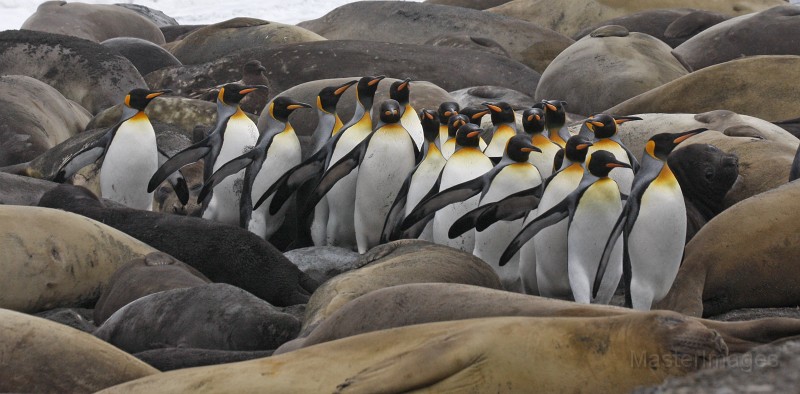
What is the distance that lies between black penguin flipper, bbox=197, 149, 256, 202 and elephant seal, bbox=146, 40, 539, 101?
172 inches

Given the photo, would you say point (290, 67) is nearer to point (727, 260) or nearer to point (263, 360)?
point (727, 260)

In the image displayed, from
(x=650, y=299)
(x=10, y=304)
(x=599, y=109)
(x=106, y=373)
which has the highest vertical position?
(x=106, y=373)

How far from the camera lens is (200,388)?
3027 millimetres

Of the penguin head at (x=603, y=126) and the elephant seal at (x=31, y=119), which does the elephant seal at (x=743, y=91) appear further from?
the elephant seal at (x=31, y=119)

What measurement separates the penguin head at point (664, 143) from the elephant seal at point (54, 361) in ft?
8.97

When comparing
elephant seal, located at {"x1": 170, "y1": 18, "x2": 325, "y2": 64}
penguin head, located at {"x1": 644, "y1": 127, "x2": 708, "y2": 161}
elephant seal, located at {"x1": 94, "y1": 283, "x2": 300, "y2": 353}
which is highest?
penguin head, located at {"x1": 644, "y1": 127, "x2": 708, "y2": 161}

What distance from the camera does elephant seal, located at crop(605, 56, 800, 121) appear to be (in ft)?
29.2

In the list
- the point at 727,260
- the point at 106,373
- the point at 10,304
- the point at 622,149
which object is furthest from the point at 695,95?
the point at 106,373

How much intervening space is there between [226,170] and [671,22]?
8.50 meters

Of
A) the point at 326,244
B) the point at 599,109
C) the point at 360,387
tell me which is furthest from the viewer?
the point at 599,109

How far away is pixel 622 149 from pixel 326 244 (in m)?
1.84

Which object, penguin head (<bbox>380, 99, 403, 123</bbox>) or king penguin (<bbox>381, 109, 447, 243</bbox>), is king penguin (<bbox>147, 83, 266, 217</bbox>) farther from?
king penguin (<bbox>381, 109, 447, 243</bbox>)

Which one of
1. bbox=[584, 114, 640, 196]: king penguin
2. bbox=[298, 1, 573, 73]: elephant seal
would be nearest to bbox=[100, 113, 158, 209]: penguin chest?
bbox=[584, 114, 640, 196]: king penguin

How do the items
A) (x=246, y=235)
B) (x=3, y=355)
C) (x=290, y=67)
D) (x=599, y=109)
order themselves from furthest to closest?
(x=290, y=67) → (x=599, y=109) → (x=246, y=235) → (x=3, y=355)
